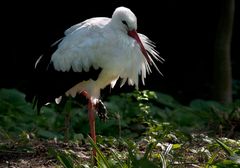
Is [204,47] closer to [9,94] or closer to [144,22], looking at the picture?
[144,22]

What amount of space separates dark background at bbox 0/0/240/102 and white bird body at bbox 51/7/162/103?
4.82 meters

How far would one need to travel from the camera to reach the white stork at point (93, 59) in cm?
568

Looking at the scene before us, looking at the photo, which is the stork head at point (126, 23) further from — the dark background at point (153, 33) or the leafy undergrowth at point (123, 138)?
the dark background at point (153, 33)

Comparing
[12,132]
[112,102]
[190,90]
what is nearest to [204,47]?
[190,90]

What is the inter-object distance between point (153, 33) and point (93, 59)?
5818 millimetres

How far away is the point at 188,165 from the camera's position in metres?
4.97

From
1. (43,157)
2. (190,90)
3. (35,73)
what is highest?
(35,73)

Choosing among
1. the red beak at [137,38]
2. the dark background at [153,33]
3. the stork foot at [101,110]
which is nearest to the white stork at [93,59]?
the red beak at [137,38]

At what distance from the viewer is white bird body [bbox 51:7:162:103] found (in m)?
5.67

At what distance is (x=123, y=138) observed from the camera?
20.0ft

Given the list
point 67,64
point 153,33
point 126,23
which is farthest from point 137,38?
point 153,33

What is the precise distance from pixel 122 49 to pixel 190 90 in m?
5.81

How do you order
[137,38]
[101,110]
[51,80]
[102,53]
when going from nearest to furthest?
[102,53] → [137,38] → [51,80] → [101,110]

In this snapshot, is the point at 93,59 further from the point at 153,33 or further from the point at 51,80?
the point at 153,33
